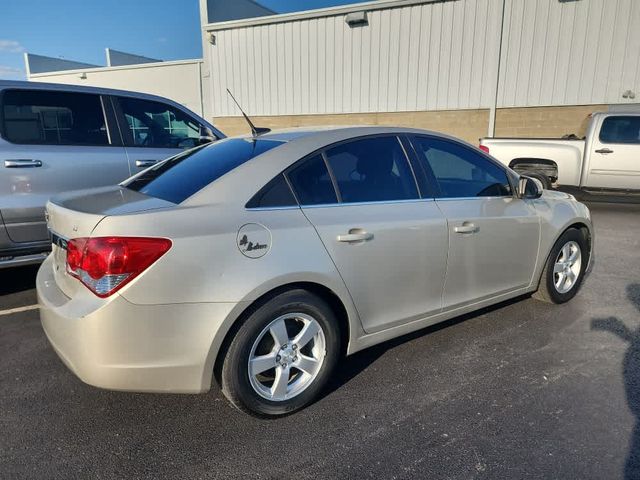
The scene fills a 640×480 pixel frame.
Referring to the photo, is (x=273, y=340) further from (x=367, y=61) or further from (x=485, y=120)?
(x=367, y=61)

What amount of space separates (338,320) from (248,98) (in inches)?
648

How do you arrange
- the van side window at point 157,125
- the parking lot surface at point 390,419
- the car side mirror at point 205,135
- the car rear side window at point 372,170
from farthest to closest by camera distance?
the car side mirror at point 205,135
the van side window at point 157,125
the car rear side window at point 372,170
the parking lot surface at point 390,419

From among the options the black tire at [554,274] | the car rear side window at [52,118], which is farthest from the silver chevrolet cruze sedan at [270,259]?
the car rear side window at [52,118]

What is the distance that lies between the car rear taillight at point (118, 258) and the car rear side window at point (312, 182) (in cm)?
81

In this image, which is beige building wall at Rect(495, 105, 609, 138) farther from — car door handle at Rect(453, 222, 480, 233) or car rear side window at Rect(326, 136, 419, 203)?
car rear side window at Rect(326, 136, 419, 203)

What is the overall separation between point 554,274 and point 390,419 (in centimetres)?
242

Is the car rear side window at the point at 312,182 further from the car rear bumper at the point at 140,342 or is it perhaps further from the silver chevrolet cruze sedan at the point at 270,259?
the car rear bumper at the point at 140,342

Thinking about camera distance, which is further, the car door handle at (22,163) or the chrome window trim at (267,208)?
the car door handle at (22,163)

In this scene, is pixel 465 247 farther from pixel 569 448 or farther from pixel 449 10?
pixel 449 10

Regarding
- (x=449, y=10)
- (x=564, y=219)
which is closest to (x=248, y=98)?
(x=449, y=10)

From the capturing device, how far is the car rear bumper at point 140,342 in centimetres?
222

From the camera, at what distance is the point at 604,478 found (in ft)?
7.17

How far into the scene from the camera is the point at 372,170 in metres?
3.07

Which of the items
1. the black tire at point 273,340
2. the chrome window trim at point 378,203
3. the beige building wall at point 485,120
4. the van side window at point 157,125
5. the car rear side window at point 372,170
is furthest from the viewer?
→ the beige building wall at point 485,120
